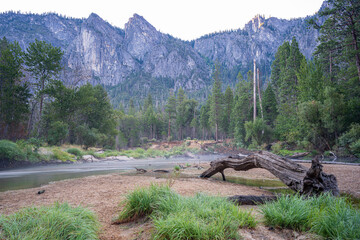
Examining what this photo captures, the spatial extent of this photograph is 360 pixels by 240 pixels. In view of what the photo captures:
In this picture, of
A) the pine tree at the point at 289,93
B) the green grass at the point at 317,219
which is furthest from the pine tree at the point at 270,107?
the green grass at the point at 317,219

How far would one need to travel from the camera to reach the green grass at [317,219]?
2.12 metres

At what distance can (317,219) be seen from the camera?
247cm

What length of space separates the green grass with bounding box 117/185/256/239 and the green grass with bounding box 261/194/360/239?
43 cm

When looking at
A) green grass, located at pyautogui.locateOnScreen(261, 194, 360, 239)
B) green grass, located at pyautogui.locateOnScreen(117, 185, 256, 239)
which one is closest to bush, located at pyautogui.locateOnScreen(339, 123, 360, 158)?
green grass, located at pyautogui.locateOnScreen(261, 194, 360, 239)

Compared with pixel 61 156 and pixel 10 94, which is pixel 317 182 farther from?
pixel 10 94

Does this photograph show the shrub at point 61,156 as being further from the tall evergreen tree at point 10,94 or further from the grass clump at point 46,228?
the grass clump at point 46,228

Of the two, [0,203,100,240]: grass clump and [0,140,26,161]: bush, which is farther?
[0,140,26,161]: bush

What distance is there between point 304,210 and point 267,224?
0.60m

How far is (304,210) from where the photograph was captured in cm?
271

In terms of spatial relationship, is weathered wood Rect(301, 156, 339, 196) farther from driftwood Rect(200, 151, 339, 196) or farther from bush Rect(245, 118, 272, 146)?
bush Rect(245, 118, 272, 146)

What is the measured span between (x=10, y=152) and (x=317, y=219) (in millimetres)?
19567

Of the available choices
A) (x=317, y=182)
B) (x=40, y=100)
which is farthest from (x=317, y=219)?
(x=40, y=100)

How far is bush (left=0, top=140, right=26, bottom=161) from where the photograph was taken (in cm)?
1422

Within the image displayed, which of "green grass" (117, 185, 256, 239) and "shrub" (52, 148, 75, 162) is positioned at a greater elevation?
"green grass" (117, 185, 256, 239)
